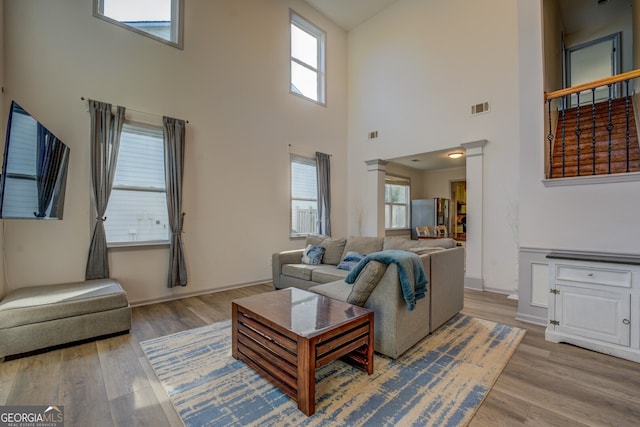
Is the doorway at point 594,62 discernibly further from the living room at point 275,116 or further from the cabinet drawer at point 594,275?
the cabinet drawer at point 594,275

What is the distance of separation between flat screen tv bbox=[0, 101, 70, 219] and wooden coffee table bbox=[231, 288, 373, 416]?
2.08 meters

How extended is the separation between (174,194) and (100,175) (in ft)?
2.73

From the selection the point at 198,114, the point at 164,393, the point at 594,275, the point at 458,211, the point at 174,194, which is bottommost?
the point at 164,393

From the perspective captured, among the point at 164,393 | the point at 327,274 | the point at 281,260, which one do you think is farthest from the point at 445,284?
the point at 164,393

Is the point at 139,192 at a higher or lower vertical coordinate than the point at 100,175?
lower

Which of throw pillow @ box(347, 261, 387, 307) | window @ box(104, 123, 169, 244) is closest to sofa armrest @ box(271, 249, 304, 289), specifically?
window @ box(104, 123, 169, 244)

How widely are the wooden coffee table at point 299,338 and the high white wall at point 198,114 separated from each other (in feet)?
7.40

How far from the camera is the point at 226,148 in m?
4.50

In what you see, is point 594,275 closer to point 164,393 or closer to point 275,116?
point 164,393

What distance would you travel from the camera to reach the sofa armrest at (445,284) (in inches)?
108

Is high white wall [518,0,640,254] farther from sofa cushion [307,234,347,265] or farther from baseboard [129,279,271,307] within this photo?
baseboard [129,279,271,307]

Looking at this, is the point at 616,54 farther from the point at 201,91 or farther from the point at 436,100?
the point at 201,91

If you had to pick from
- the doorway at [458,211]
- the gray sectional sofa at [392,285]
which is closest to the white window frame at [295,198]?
the gray sectional sofa at [392,285]

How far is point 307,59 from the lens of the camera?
5980 mm
